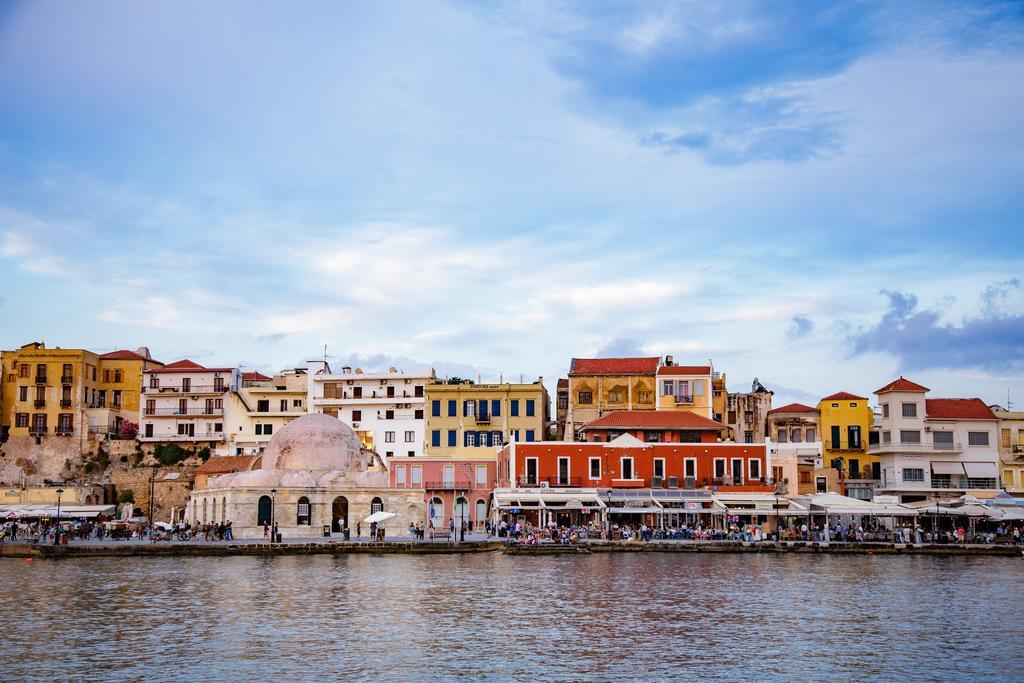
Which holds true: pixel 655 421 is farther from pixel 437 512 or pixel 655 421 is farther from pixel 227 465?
pixel 227 465

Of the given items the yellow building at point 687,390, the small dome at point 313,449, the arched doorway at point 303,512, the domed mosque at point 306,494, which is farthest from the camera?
the yellow building at point 687,390

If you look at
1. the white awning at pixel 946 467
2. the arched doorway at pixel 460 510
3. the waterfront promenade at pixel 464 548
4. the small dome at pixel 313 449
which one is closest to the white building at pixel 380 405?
the small dome at pixel 313 449

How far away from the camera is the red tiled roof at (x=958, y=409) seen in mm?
64812

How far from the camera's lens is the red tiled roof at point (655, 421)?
5912 centimetres

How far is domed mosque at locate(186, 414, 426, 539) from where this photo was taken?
5972 cm

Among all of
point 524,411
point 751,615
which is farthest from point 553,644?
point 524,411

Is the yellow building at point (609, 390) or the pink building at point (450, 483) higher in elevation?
the yellow building at point (609, 390)

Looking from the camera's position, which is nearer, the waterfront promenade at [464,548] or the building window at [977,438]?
the waterfront promenade at [464,548]

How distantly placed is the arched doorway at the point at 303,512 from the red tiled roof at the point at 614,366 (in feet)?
64.1

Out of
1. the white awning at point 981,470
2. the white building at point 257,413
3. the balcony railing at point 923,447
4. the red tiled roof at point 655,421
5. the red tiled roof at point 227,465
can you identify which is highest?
the white building at point 257,413

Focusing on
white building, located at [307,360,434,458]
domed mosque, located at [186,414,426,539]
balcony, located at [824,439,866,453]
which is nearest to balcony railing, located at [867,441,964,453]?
balcony, located at [824,439,866,453]

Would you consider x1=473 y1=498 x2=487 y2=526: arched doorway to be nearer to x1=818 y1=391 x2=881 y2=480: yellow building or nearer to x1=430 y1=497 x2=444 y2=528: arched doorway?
x1=430 y1=497 x2=444 y2=528: arched doorway

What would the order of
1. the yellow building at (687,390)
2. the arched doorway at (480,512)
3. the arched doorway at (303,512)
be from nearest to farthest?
the arched doorway at (303,512) → the arched doorway at (480,512) → the yellow building at (687,390)

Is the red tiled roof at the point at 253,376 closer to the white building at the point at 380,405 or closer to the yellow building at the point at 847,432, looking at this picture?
the white building at the point at 380,405
